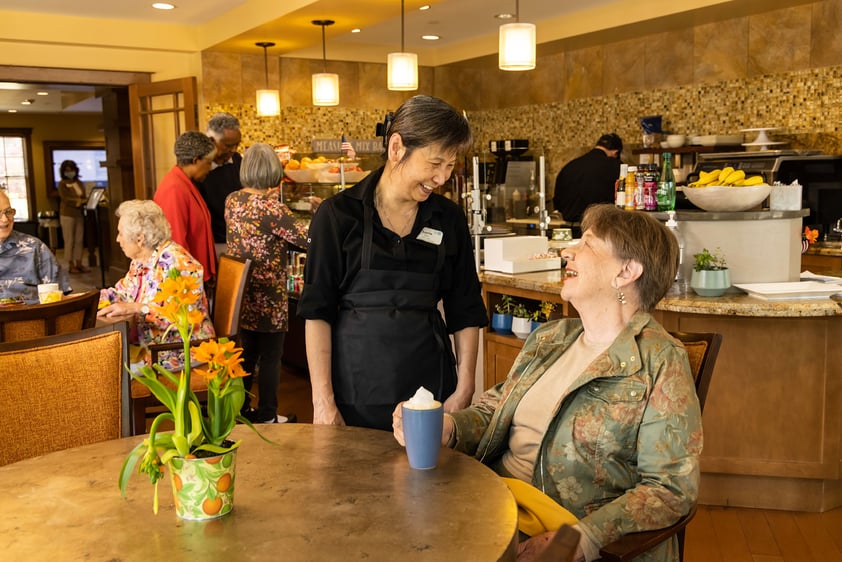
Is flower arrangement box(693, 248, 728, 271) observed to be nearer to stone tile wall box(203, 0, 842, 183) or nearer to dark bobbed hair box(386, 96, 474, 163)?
dark bobbed hair box(386, 96, 474, 163)

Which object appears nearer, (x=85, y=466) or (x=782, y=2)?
(x=85, y=466)

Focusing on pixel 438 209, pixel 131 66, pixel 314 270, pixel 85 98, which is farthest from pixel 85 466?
pixel 85 98

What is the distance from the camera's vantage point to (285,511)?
1.44 meters

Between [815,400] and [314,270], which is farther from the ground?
[314,270]

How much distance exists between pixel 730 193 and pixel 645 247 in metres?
1.81

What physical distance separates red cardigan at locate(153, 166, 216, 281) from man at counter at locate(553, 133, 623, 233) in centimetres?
313

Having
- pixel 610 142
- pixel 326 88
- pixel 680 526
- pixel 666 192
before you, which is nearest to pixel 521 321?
pixel 666 192

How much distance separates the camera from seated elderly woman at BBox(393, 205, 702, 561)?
167 centimetres

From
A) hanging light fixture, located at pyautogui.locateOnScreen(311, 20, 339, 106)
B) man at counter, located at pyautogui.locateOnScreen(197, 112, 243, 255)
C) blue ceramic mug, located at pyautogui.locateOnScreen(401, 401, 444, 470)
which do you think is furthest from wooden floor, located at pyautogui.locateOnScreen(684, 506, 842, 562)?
hanging light fixture, located at pyautogui.locateOnScreen(311, 20, 339, 106)

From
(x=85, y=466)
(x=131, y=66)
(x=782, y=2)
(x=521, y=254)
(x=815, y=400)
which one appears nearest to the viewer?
(x=85, y=466)

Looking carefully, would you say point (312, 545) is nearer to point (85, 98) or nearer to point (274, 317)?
point (274, 317)

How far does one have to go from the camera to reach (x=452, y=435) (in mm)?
1967

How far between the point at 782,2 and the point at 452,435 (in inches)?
204

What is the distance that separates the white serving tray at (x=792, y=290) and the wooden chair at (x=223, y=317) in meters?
2.18
